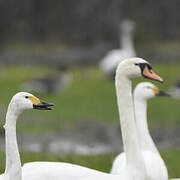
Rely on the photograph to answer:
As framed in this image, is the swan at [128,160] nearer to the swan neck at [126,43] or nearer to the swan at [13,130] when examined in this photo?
the swan at [13,130]

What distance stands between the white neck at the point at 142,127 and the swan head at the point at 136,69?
4.82 ft

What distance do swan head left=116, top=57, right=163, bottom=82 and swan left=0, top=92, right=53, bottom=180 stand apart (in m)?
1.43

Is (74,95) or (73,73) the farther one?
(73,73)

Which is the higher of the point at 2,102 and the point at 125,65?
the point at 2,102

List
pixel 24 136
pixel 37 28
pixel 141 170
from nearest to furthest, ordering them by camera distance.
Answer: pixel 141 170
pixel 24 136
pixel 37 28

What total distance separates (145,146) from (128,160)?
55.2 inches

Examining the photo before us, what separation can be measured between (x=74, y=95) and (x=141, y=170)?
15.1 m

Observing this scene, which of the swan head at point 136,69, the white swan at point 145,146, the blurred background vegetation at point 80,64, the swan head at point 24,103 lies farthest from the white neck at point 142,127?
the swan head at point 24,103

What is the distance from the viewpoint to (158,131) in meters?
15.7

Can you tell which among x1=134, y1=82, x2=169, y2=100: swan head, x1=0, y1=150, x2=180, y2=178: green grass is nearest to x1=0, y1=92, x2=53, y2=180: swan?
x1=0, y1=150, x2=180, y2=178: green grass

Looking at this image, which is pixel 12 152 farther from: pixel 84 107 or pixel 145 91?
pixel 84 107

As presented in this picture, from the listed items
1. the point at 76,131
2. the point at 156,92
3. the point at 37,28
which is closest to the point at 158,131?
the point at 76,131

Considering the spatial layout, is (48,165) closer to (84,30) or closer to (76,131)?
(76,131)

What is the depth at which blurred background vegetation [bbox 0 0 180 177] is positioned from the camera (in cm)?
1488
